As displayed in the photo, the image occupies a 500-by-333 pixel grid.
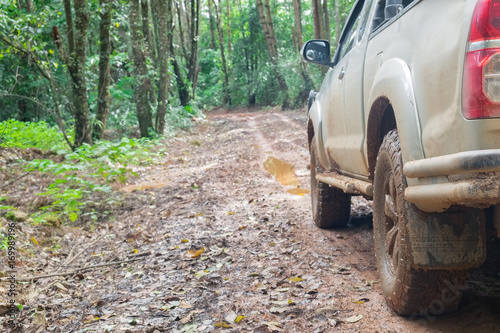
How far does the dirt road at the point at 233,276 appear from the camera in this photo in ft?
9.16

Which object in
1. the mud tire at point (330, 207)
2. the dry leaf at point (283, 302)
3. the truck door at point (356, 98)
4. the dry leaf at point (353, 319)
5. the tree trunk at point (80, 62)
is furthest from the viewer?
the tree trunk at point (80, 62)

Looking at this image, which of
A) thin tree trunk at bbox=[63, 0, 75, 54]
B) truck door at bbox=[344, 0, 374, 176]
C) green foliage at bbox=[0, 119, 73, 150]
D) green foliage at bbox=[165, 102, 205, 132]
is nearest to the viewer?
truck door at bbox=[344, 0, 374, 176]

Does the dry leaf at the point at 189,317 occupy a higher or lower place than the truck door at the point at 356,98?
lower

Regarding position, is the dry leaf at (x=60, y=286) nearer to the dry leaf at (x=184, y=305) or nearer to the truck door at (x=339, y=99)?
the dry leaf at (x=184, y=305)

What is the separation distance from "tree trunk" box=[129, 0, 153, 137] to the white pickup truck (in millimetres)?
11076

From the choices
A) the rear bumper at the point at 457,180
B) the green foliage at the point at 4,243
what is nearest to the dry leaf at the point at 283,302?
the rear bumper at the point at 457,180

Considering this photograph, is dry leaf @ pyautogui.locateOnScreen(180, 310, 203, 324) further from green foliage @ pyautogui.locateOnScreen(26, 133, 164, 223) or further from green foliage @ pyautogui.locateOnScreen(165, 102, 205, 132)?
green foliage @ pyautogui.locateOnScreen(165, 102, 205, 132)

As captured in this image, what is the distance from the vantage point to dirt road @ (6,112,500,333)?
2793 millimetres

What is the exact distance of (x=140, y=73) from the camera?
1389cm

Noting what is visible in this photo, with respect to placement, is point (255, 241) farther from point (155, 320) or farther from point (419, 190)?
point (419, 190)

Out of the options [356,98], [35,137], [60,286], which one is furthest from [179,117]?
[356,98]

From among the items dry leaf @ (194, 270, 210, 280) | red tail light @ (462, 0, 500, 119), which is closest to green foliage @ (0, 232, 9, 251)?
dry leaf @ (194, 270, 210, 280)

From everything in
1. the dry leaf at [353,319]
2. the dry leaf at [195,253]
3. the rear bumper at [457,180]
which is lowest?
the dry leaf at [195,253]

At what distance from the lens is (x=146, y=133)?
574 inches
